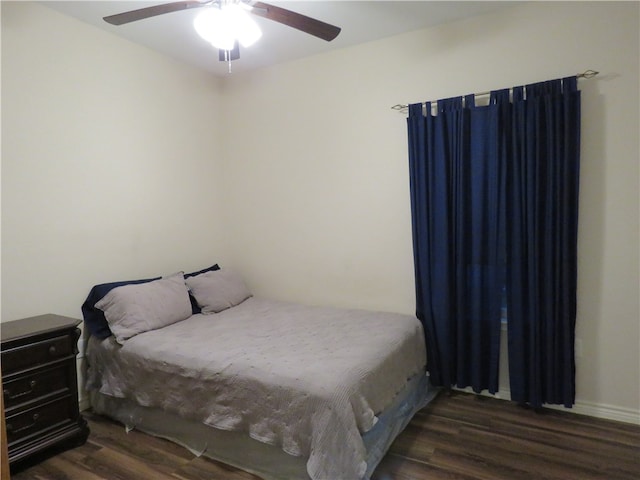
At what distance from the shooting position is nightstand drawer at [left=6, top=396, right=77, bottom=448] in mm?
2143

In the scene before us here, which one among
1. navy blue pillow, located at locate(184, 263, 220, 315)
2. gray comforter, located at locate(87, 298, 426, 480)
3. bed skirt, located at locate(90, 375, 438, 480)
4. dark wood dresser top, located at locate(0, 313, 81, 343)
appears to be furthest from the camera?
navy blue pillow, located at locate(184, 263, 220, 315)

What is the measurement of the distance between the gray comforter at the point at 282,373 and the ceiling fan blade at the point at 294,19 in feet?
5.57

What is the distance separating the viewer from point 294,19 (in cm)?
194

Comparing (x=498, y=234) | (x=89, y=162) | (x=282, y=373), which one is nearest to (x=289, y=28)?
(x=89, y=162)

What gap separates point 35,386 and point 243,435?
120 centimetres

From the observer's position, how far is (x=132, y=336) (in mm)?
2592

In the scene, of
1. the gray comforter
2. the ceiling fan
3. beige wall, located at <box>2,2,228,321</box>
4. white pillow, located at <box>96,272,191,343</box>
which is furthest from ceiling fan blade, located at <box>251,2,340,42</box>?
white pillow, located at <box>96,272,191,343</box>

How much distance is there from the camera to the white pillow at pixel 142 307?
264 centimetres

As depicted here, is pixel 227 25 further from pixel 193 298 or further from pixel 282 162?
pixel 193 298

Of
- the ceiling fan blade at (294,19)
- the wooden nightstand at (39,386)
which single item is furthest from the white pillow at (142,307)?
the ceiling fan blade at (294,19)

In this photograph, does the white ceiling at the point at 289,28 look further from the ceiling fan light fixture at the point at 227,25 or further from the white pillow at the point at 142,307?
the white pillow at the point at 142,307

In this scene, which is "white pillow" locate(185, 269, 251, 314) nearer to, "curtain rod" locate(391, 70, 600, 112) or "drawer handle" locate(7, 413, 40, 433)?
"drawer handle" locate(7, 413, 40, 433)

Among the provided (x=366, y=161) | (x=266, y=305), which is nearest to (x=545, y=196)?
(x=366, y=161)

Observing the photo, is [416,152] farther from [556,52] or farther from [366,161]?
[556,52]
